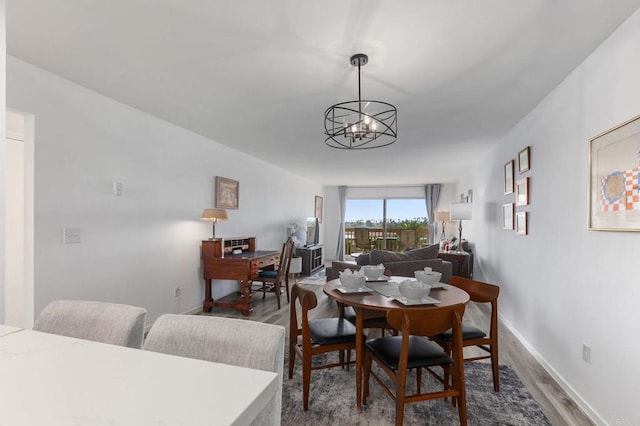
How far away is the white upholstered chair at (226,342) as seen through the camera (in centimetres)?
94

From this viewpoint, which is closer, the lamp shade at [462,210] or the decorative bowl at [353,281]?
the decorative bowl at [353,281]

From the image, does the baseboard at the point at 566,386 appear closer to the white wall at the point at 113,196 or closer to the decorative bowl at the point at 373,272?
the decorative bowl at the point at 373,272

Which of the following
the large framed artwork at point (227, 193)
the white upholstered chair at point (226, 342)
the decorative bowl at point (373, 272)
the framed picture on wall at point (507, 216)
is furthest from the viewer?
the large framed artwork at point (227, 193)

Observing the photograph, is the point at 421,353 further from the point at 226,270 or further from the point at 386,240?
the point at 386,240

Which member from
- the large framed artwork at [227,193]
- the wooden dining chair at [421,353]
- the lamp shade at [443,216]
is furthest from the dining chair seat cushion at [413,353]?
the lamp shade at [443,216]

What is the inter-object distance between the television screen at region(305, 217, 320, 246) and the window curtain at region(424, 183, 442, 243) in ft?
10.2

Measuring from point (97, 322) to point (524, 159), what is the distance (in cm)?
361

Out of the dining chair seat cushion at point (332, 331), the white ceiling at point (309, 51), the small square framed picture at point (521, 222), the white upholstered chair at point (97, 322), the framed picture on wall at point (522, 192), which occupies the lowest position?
the dining chair seat cushion at point (332, 331)

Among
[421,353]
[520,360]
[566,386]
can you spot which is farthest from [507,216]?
[421,353]

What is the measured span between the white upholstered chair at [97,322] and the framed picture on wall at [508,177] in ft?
12.5

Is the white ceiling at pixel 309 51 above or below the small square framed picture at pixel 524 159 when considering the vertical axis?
above

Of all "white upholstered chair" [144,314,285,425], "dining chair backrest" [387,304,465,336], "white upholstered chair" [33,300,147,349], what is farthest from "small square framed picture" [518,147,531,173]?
"white upholstered chair" [33,300,147,349]

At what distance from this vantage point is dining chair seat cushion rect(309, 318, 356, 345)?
210cm

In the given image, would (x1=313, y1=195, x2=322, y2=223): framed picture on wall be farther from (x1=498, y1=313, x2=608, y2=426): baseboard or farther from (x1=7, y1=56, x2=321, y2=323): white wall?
(x1=498, y1=313, x2=608, y2=426): baseboard
